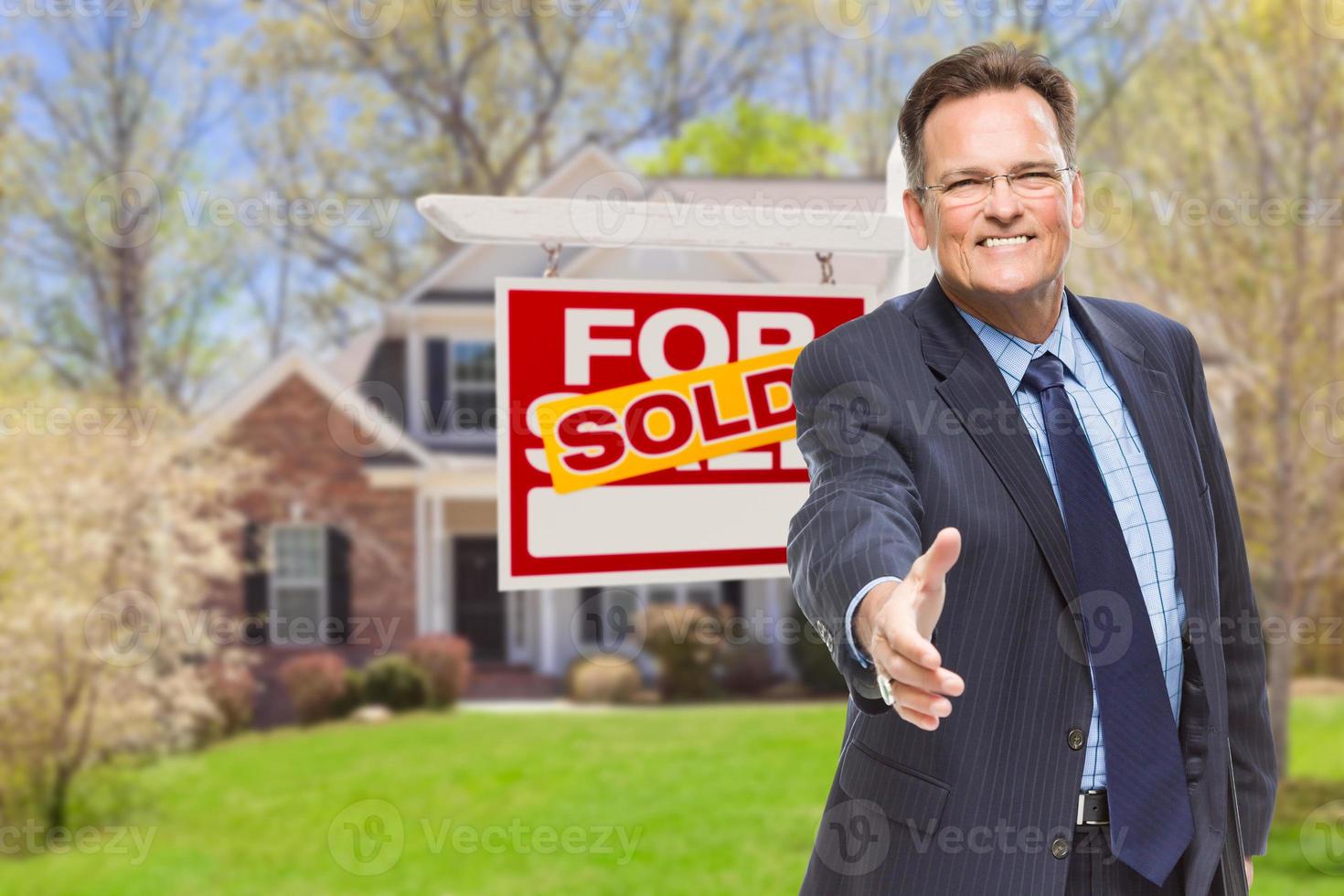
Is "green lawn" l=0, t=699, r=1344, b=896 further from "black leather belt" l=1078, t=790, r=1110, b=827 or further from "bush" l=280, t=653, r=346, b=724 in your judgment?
→ "black leather belt" l=1078, t=790, r=1110, b=827

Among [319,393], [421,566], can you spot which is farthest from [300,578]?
[319,393]

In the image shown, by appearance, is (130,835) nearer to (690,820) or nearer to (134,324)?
(690,820)

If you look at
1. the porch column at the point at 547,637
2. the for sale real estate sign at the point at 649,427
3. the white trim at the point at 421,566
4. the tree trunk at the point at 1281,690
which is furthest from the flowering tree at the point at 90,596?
the tree trunk at the point at 1281,690

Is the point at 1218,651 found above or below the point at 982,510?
below

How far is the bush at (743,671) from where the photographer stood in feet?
58.5

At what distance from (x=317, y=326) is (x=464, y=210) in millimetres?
19859

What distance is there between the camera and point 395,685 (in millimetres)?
16734

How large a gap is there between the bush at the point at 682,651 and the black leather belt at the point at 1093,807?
1587 cm

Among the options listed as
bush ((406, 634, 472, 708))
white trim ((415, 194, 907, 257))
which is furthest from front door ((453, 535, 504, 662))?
white trim ((415, 194, 907, 257))

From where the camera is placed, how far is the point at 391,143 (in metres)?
22.5

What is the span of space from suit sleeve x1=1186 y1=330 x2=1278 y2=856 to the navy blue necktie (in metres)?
0.37

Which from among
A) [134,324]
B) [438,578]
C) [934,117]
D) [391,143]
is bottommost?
[438,578]

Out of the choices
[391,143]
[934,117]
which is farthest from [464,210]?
[391,143]

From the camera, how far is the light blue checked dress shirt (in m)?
1.76
